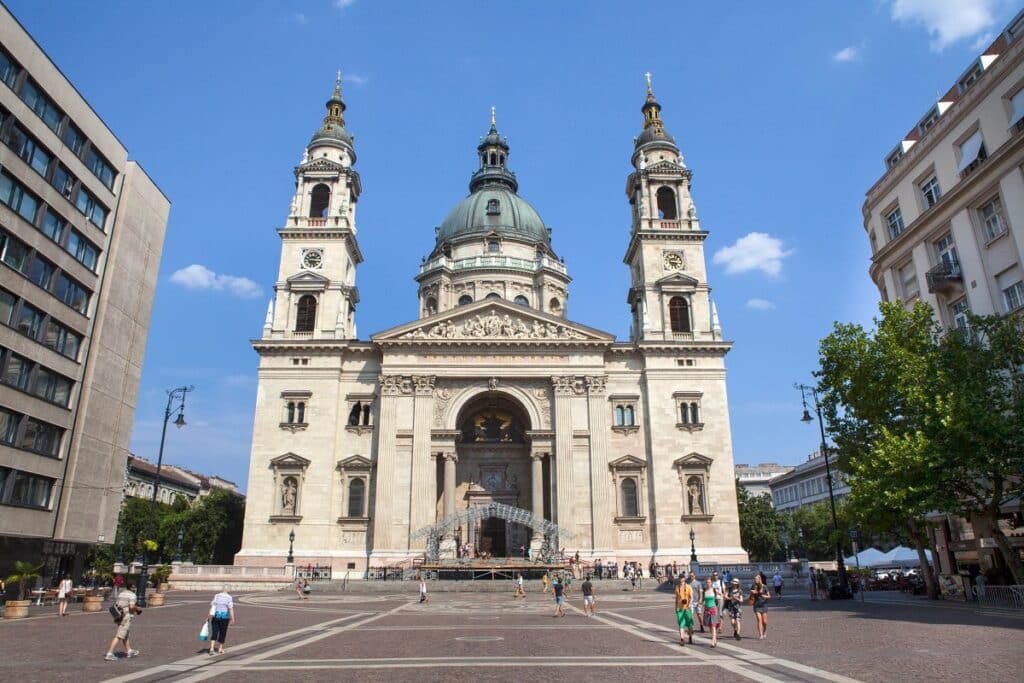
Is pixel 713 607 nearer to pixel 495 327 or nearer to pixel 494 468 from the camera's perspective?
pixel 495 327

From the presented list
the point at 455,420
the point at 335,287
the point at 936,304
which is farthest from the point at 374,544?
the point at 936,304

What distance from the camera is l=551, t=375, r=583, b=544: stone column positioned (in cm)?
4494

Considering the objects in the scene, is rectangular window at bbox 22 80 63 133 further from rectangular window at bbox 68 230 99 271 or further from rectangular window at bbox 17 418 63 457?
rectangular window at bbox 17 418 63 457

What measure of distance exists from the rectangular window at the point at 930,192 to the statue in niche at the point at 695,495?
2242 centimetres

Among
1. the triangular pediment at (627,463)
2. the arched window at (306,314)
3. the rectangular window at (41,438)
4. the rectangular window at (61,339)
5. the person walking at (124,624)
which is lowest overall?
the person walking at (124,624)

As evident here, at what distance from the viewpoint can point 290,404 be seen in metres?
47.6

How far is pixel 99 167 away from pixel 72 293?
7364 mm

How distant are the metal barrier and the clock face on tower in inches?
1673

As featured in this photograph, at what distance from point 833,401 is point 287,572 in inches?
1170

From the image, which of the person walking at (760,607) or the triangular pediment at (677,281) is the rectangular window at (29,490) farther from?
the triangular pediment at (677,281)

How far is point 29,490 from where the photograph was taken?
3253 centimetres

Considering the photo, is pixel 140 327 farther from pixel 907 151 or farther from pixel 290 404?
pixel 907 151

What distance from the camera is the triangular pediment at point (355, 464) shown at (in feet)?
152

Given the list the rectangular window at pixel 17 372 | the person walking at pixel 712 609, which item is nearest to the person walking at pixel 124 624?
the person walking at pixel 712 609
